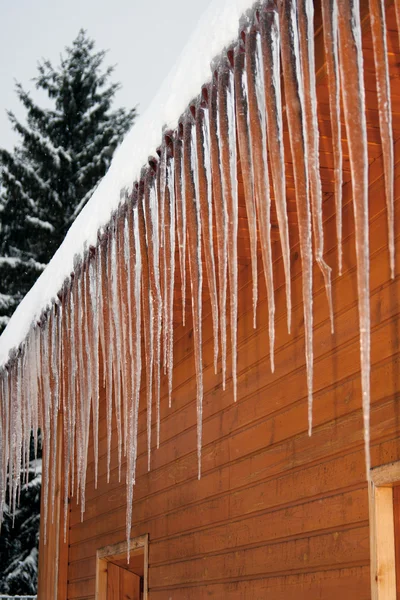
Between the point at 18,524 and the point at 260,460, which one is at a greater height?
the point at 18,524

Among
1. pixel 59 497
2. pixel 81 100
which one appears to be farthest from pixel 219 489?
pixel 81 100

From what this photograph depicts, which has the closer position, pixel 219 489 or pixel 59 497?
pixel 219 489

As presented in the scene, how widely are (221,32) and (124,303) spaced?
1.54 meters

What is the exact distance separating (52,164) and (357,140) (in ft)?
56.7

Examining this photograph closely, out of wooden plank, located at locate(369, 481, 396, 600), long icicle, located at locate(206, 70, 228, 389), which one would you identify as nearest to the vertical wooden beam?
wooden plank, located at locate(369, 481, 396, 600)

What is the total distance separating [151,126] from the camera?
3.14 m

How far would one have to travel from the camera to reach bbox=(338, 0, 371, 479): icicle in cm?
181

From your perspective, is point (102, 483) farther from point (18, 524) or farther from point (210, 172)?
point (18, 524)

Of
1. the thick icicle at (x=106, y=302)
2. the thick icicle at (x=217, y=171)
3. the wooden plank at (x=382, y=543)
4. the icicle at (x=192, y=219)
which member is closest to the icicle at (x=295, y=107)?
the thick icicle at (x=217, y=171)

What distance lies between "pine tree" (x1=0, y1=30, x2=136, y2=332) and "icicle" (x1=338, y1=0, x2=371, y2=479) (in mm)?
15977

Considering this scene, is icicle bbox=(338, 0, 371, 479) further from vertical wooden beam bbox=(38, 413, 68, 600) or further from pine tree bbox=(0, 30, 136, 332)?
pine tree bbox=(0, 30, 136, 332)

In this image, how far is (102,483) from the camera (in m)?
6.40

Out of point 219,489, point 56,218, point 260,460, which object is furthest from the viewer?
point 56,218

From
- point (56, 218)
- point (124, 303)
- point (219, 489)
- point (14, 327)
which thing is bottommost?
point (219, 489)
